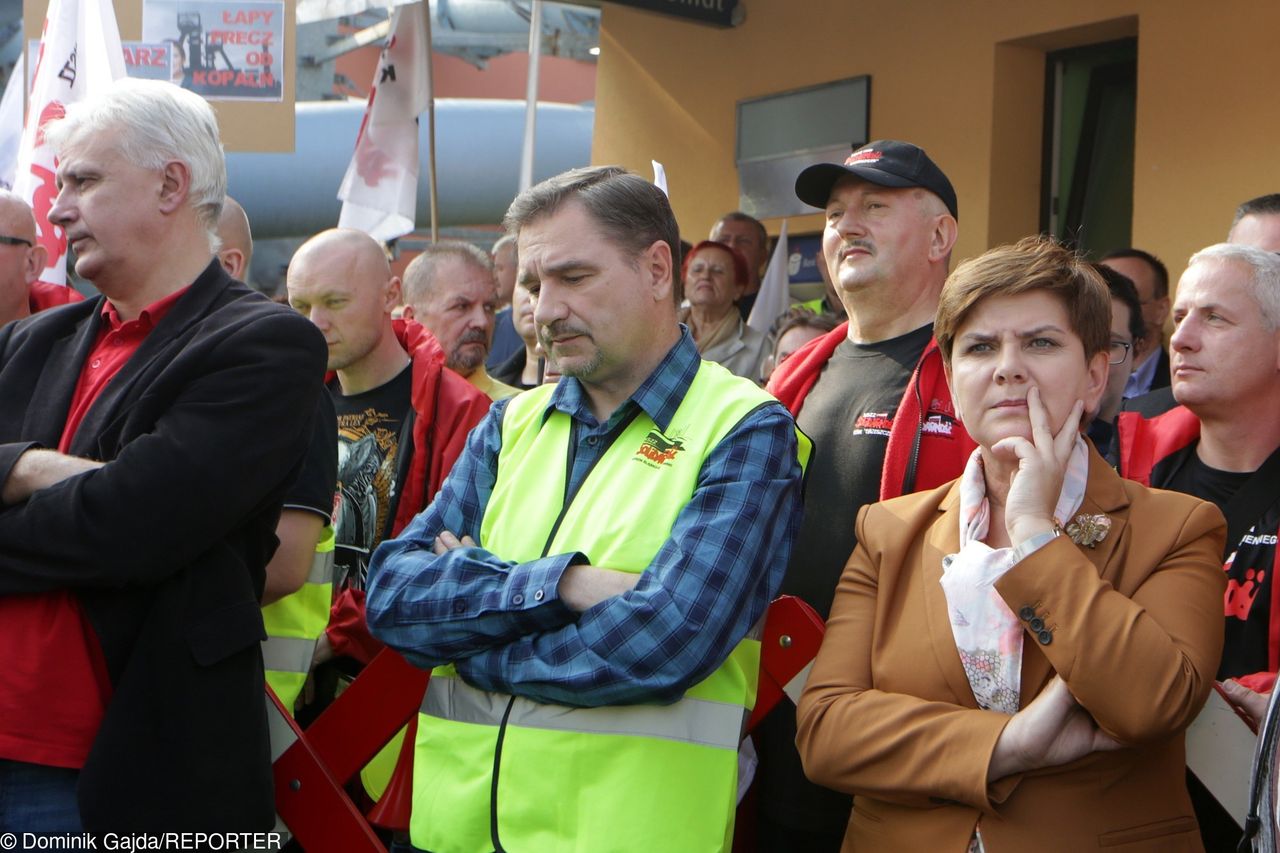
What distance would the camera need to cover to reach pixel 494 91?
2853 centimetres

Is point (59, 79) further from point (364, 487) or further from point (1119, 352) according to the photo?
point (1119, 352)

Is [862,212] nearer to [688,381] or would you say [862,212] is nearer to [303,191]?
[688,381]

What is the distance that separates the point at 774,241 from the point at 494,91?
64.7 ft

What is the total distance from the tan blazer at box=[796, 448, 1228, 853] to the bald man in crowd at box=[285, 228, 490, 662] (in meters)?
1.93

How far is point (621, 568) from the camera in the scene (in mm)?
2861

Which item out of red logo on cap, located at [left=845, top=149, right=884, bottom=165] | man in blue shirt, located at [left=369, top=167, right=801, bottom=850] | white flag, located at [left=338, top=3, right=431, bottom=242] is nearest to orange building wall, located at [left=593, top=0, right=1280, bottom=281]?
white flag, located at [left=338, top=3, right=431, bottom=242]

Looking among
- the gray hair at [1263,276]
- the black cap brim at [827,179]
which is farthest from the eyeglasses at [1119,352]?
the black cap brim at [827,179]

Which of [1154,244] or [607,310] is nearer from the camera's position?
[607,310]

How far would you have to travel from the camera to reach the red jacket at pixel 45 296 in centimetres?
519

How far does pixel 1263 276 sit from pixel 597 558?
6.73 ft

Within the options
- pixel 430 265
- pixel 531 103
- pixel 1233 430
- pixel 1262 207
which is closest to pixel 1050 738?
pixel 1233 430

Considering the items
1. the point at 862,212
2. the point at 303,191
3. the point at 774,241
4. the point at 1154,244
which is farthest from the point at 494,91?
the point at 862,212

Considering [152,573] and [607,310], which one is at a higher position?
[607,310]

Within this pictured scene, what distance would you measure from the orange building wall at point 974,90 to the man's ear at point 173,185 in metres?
5.43
